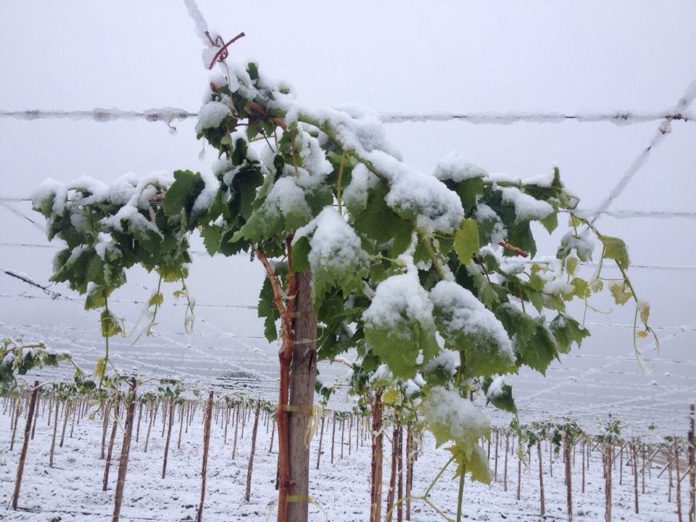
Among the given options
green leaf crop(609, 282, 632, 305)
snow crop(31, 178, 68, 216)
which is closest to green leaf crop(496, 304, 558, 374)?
green leaf crop(609, 282, 632, 305)

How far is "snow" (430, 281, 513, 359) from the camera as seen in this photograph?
80cm

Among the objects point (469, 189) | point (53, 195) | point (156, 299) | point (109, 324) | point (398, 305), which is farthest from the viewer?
point (109, 324)

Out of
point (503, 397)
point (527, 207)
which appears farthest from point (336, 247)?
point (503, 397)

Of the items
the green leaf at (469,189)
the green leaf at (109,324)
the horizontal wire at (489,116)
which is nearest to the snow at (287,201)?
the green leaf at (469,189)

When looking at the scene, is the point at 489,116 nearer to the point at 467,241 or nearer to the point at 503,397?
the point at 503,397

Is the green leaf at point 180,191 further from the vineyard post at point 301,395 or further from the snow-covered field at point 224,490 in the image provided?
the snow-covered field at point 224,490

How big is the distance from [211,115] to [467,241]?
66cm

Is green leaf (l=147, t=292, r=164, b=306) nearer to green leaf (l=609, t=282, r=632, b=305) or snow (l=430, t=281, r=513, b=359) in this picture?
snow (l=430, t=281, r=513, b=359)

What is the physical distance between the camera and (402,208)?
0.84 metres

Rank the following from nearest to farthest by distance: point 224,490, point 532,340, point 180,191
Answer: point 532,340 → point 180,191 → point 224,490

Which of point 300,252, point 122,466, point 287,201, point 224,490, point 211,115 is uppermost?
point 211,115

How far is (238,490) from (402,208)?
15361 millimetres

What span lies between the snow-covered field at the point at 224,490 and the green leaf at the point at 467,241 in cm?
875

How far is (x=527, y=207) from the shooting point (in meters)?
1.20
